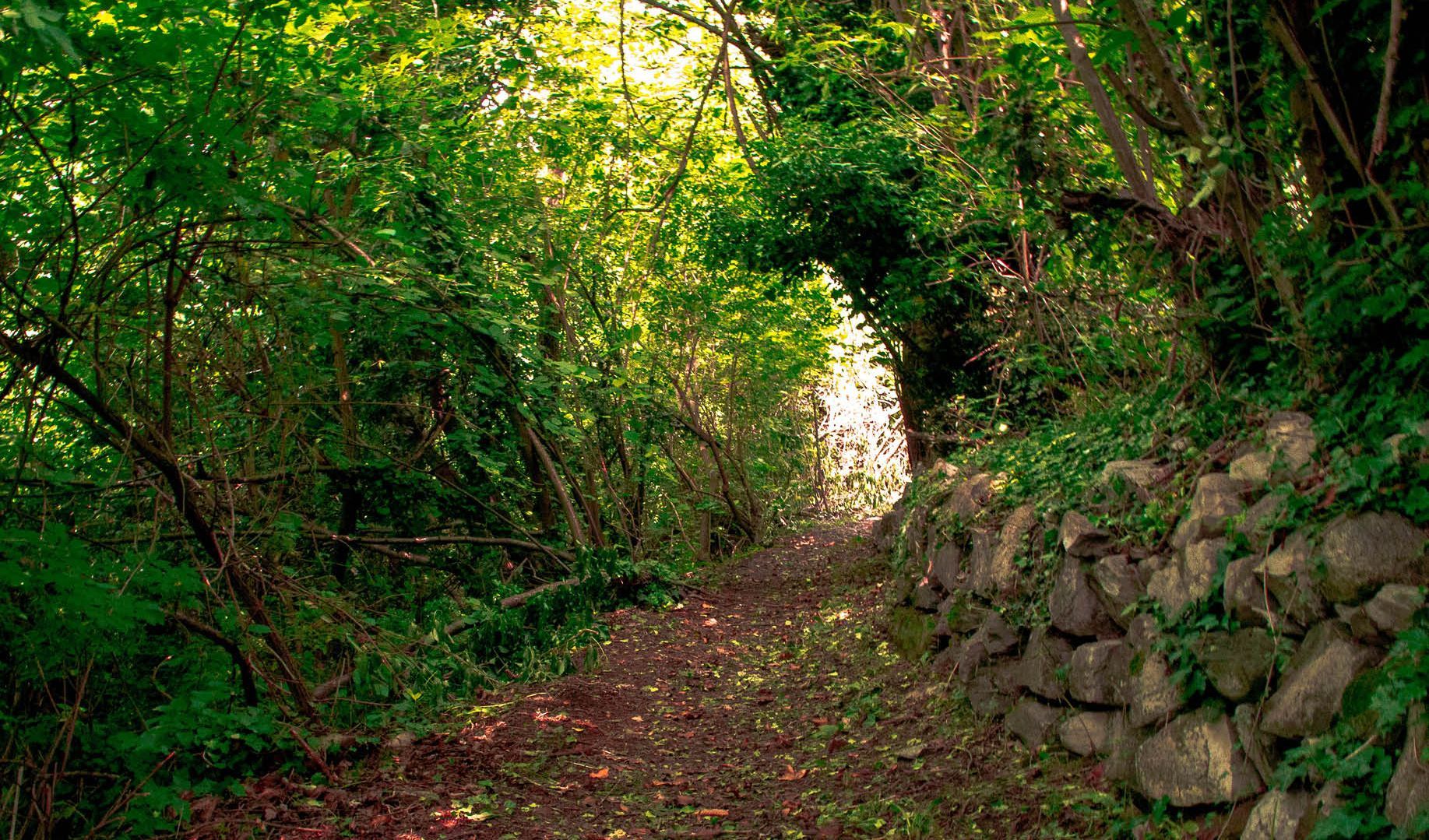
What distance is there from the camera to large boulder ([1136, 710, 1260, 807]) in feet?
10.5

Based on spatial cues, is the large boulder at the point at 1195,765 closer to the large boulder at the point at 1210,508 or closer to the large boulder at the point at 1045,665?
the large boulder at the point at 1210,508

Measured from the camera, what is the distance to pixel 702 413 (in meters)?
16.2

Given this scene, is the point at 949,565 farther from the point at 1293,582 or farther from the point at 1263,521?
the point at 1293,582

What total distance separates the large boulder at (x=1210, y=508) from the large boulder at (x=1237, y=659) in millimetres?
433

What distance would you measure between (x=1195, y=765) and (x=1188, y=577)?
0.73 metres

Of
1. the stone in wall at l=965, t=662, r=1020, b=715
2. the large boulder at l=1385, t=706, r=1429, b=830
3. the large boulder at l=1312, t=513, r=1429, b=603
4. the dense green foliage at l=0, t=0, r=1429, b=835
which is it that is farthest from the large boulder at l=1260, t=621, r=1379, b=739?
the stone in wall at l=965, t=662, r=1020, b=715

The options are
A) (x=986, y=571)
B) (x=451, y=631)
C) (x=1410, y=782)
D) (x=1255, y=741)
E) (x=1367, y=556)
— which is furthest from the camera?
(x=451, y=631)

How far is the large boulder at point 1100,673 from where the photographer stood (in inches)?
159

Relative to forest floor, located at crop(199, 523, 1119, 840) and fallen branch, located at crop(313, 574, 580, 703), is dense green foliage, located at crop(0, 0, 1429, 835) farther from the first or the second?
forest floor, located at crop(199, 523, 1119, 840)

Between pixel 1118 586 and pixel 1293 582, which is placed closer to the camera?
pixel 1293 582

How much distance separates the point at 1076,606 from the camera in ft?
14.8

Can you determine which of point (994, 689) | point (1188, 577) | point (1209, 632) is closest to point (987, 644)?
point (994, 689)

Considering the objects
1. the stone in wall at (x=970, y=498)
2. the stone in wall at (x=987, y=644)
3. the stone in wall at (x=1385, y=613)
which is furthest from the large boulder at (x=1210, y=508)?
the stone in wall at (x=970, y=498)

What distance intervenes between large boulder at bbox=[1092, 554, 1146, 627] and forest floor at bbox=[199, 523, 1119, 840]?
669 mm
